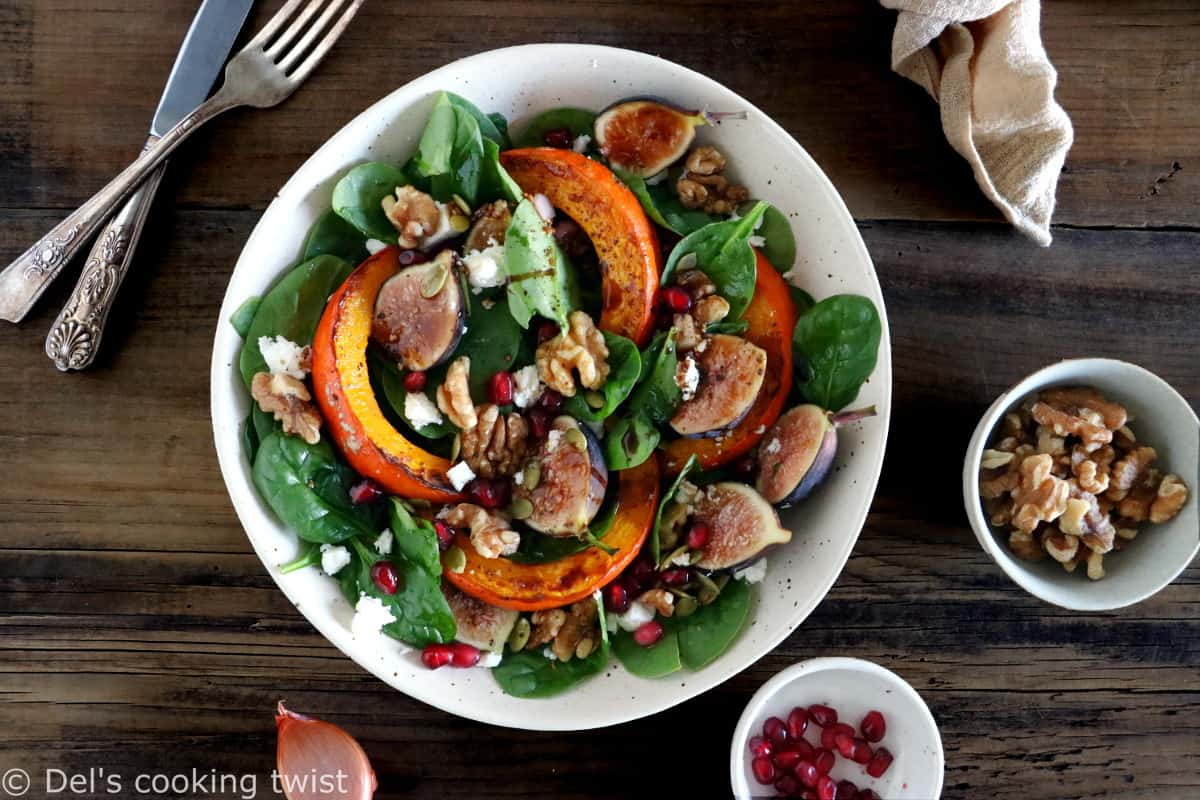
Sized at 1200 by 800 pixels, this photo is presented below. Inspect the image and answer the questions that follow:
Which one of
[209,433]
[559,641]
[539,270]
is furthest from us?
[209,433]

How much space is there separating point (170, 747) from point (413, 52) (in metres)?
1.84

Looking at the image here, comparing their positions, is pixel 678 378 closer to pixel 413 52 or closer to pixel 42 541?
pixel 413 52

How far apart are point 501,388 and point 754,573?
695mm

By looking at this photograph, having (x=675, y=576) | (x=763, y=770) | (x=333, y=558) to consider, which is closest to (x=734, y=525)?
(x=675, y=576)

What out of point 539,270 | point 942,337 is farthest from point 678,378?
point 942,337

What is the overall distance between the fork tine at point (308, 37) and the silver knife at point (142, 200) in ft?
0.47

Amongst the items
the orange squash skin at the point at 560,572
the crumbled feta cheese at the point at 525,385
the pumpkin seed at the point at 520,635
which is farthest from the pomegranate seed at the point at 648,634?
the crumbled feta cheese at the point at 525,385

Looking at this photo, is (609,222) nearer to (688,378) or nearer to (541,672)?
(688,378)

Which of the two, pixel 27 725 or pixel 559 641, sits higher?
pixel 559 641

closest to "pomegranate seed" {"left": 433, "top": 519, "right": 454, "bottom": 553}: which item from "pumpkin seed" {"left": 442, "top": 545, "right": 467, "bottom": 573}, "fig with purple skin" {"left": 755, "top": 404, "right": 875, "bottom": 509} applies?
"pumpkin seed" {"left": 442, "top": 545, "right": 467, "bottom": 573}

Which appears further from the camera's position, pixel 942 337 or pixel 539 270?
pixel 942 337

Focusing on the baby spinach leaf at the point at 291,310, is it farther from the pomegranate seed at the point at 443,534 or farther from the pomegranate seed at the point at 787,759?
the pomegranate seed at the point at 787,759

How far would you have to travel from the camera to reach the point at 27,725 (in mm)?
2391

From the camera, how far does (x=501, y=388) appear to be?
203 cm
